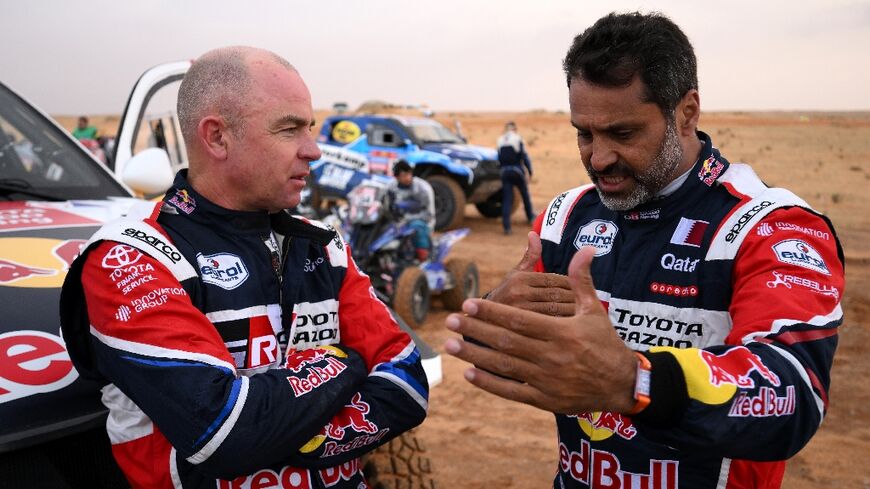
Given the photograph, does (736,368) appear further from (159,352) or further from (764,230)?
(159,352)

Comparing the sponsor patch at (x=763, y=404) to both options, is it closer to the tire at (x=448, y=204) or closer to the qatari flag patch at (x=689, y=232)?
the qatari flag patch at (x=689, y=232)

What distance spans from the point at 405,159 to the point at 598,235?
10.6 m

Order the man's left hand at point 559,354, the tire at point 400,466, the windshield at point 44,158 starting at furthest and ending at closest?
1. the windshield at point 44,158
2. the tire at point 400,466
3. the man's left hand at point 559,354

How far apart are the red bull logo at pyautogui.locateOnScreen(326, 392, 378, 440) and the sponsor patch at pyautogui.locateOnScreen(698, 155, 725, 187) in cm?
106

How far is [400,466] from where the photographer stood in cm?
305

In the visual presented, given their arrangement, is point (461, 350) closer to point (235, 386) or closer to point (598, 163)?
point (235, 386)

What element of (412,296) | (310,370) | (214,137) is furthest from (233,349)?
(412,296)

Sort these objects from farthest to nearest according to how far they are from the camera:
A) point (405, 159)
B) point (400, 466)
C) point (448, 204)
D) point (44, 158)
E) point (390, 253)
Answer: point (448, 204), point (405, 159), point (390, 253), point (44, 158), point (400, 466)

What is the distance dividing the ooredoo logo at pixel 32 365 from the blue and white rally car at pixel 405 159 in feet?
34.9

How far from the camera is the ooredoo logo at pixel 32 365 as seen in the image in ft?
6.36

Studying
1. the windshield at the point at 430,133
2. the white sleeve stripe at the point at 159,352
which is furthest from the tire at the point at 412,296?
the windshield at the point at 430,133

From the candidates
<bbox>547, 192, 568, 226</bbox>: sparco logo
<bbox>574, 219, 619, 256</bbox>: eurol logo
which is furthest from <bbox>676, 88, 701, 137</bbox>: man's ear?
<bbox>547, 192, 568, 226</bbox>: sparco logo

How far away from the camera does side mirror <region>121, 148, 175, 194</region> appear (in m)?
3.42

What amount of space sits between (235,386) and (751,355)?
110 centimetres
